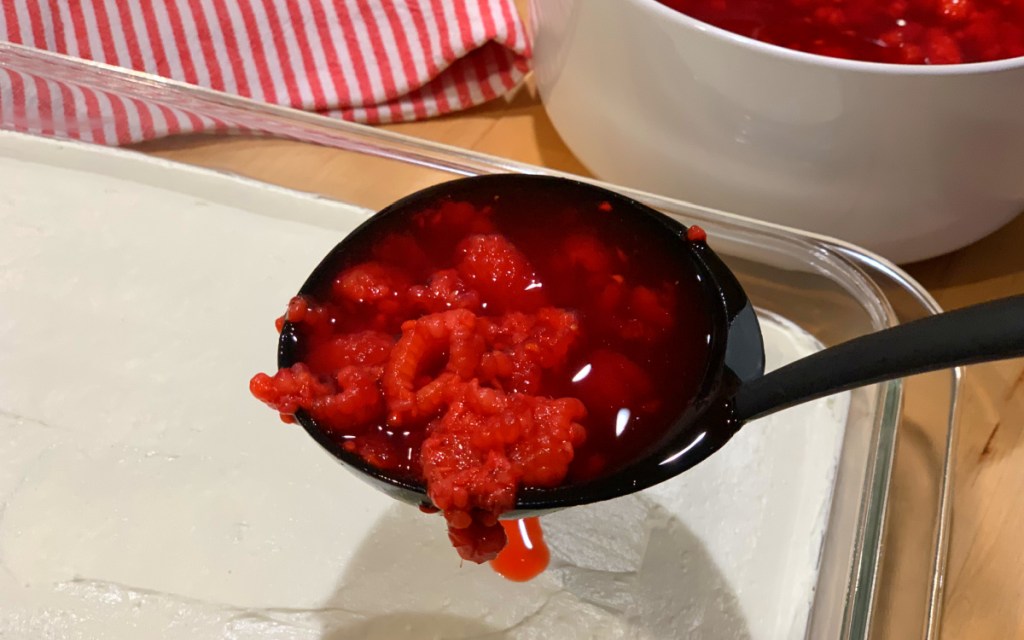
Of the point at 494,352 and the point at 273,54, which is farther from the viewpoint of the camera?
the point at 273,54

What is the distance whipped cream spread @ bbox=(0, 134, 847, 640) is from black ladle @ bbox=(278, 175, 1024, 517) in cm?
24

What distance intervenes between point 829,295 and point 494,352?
0.44 m

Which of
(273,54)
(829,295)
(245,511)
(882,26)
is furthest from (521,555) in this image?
(273,54)

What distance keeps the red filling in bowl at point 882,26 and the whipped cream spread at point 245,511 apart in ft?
0.91

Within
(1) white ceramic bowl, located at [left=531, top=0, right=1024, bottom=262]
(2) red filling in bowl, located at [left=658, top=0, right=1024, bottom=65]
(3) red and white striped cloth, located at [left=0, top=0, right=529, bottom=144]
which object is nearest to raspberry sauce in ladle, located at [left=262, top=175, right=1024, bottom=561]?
(1) white ceramic bowl, located at [left=531, top=0, right=1024, bottom=262]

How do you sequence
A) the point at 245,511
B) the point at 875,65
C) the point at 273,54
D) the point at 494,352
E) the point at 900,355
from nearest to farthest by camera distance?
the point at 900,355, the point at 494,352, the point at 875,65, the point at 245,511, the point at 273,54

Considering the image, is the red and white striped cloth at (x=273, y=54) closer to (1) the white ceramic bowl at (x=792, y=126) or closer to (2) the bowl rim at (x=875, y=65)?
(1) the white ceramic bowl at (x=792, y=126)

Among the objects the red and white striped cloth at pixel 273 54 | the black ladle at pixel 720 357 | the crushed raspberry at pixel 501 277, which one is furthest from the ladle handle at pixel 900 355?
the red and white striped cloth at pixel 273 54

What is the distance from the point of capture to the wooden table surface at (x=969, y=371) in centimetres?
71

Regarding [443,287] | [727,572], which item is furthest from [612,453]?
[727,572]

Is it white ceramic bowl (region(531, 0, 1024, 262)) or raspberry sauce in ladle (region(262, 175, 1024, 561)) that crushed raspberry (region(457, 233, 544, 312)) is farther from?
white ceramic bowl (region(531, 0, 1024, 262))

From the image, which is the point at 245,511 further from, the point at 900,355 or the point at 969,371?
the point at 969,371

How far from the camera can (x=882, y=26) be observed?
79 centimetres

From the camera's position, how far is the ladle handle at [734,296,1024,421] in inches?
15.8
